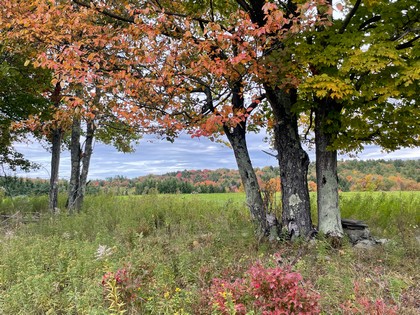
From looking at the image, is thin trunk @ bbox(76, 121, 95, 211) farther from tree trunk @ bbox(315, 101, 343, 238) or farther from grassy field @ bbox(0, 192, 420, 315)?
tree trunk @ bbox(315, 101, 343, 238)

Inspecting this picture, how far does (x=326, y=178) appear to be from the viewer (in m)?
7.95

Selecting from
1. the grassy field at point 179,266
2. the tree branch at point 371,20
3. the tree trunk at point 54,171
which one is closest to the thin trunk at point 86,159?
the tree trunk at point 54,171

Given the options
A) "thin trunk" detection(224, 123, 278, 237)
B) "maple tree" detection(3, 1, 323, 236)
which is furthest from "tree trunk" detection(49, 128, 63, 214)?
"thin trunk" detection(224, 123, 278, 237)

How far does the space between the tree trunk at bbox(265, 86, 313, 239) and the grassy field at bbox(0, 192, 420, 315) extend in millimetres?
660

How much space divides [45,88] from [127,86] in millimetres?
7468

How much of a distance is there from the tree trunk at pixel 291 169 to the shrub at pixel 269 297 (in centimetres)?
418

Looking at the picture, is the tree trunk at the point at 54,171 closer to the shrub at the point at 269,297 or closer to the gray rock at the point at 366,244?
the gray rock at the point at 366,244

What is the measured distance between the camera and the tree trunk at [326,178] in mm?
7816

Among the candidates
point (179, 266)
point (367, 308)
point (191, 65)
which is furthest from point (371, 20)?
point (179, 266)

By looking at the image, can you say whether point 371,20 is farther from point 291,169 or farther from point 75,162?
point 75,162

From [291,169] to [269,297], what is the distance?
4791mm

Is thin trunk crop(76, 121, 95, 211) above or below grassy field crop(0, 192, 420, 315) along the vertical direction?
above

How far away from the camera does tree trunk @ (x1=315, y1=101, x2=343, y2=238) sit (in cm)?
782

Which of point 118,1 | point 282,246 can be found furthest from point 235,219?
point 118,1
